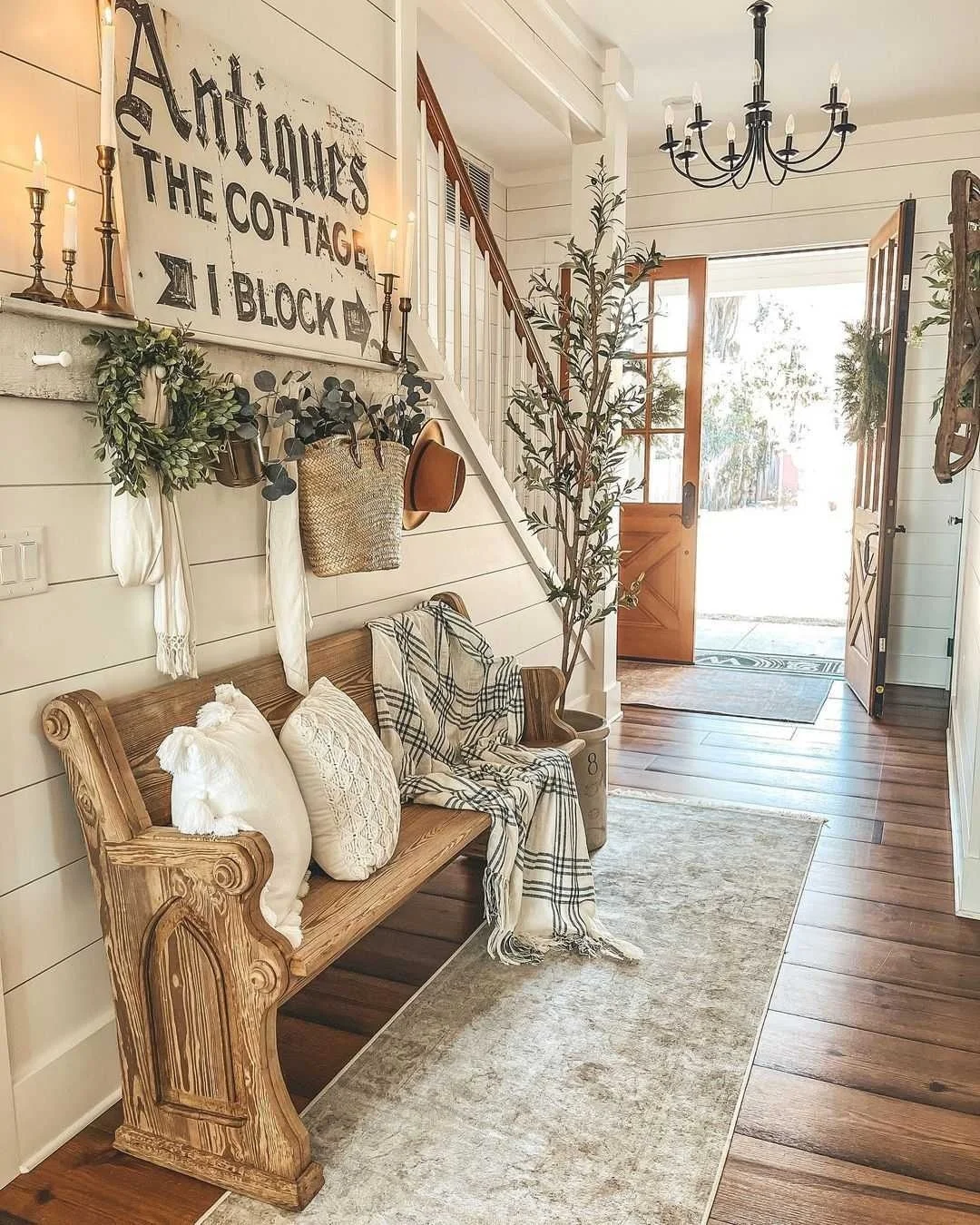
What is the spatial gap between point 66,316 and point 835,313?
8114 millimetres

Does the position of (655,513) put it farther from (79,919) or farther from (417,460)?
(79,919)

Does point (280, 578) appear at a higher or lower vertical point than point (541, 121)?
lower

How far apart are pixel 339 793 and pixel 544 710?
3.79 feet

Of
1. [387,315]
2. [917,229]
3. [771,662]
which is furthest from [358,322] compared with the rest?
[771,662]

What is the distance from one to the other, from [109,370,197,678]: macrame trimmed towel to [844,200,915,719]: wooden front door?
12.0 ft

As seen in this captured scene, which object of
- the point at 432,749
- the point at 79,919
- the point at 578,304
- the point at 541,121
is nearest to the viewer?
the point at 79,919

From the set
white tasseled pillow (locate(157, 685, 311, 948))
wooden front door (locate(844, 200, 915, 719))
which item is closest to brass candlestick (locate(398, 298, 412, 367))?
white tasseled pillow (locate(157, 685, 311, 948))

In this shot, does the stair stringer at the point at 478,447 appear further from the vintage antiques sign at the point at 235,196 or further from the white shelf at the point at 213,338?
the vintage antiques sign at the point at 235,196

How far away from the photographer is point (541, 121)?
529 centimetres

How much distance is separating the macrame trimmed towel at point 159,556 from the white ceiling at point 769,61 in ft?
9.53

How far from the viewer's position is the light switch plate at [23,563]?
177cm

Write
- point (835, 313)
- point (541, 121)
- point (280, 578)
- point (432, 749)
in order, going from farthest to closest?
1. point (835, 313)
2. point (541, 121)
3. point (432, 749)
4. point (280, 578)

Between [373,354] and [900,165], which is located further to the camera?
[900,165]

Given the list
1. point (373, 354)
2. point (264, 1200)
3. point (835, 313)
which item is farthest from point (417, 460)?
point (835, 313)
